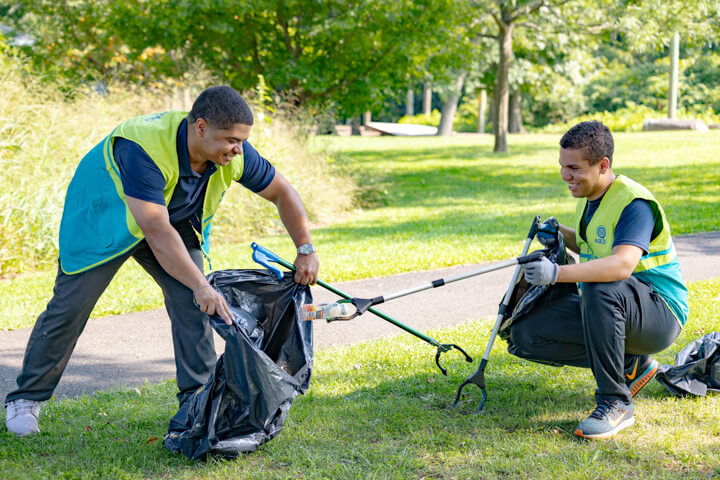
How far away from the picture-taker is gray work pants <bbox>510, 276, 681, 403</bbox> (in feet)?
11.2

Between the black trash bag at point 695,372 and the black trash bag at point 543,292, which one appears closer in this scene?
the black trash bag at point 543,292

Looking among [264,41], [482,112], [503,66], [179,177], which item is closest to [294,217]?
[179,177]

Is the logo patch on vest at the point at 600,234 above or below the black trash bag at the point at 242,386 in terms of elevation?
above

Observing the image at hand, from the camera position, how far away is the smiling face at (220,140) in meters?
3.21

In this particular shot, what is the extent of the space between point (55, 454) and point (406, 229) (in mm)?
6310

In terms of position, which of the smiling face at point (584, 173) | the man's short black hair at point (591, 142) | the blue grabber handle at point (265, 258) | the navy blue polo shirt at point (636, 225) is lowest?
the blue grabber handle at point (265, 258)

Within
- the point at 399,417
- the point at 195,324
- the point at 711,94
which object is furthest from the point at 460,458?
the point at 711,94

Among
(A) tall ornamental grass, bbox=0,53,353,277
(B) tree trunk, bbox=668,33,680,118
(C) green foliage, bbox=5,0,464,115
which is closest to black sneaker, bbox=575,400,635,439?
(A) tall ornamental grass, bbox=0,53,353,277

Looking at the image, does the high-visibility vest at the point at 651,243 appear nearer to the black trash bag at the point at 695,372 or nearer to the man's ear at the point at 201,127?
the black trash bag at the point at 695,372

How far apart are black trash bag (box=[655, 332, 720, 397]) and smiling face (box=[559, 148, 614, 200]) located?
A: 1.09 m

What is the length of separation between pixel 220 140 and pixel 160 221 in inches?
17.3

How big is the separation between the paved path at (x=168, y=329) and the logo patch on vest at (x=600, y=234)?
1.38 metres

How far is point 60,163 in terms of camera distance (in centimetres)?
845

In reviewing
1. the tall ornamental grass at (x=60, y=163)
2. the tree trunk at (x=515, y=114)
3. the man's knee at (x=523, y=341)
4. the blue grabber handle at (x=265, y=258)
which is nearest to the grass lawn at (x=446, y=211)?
the tall ornamental grass at (x=60, y=163)
